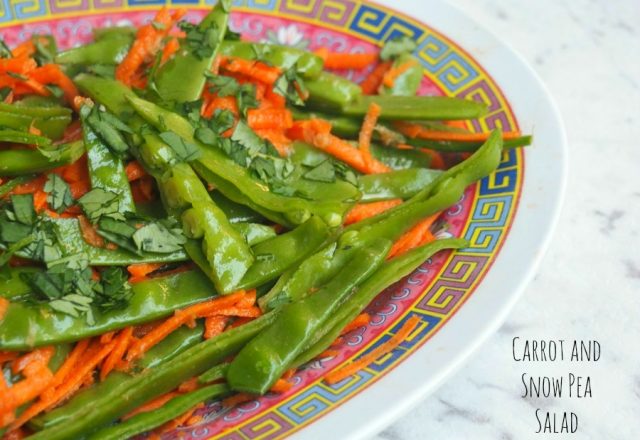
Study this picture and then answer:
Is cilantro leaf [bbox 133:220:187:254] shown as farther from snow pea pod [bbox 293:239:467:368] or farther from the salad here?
snow pea pod [bbox 293:239:467:368]

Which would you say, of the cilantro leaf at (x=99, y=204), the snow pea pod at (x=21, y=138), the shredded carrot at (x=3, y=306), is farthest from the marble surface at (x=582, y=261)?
the snow pea pod at (x=21, y=138)

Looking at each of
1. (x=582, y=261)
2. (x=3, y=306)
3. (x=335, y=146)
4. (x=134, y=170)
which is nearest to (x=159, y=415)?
(x=3, y=306)

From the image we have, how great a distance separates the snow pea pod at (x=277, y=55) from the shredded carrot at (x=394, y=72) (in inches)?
13.3

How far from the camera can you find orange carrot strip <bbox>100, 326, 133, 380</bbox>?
2.27m

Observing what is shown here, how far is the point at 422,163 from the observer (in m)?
3.13

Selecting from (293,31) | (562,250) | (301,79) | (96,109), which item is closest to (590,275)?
(562,250)

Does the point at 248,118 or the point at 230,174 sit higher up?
the point at 248,118

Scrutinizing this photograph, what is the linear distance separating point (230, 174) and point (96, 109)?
526 millimetres

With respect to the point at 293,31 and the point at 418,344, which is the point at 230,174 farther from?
the point at 293,31

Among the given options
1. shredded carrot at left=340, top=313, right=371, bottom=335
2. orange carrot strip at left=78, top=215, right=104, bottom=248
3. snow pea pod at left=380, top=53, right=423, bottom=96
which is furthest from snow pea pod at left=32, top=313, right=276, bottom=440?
snow pea pod at left=380, top=53, right=423, bottom=96

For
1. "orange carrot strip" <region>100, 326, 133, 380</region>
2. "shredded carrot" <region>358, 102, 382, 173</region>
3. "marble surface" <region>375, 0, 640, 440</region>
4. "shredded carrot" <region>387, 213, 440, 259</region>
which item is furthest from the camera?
"shredded carrot" <region>358, 102, 382, 173</region>

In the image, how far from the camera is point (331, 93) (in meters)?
3.18

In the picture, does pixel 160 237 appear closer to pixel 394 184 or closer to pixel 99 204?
pixel 99 204

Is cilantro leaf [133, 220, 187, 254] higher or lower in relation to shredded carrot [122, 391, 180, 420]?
higher
